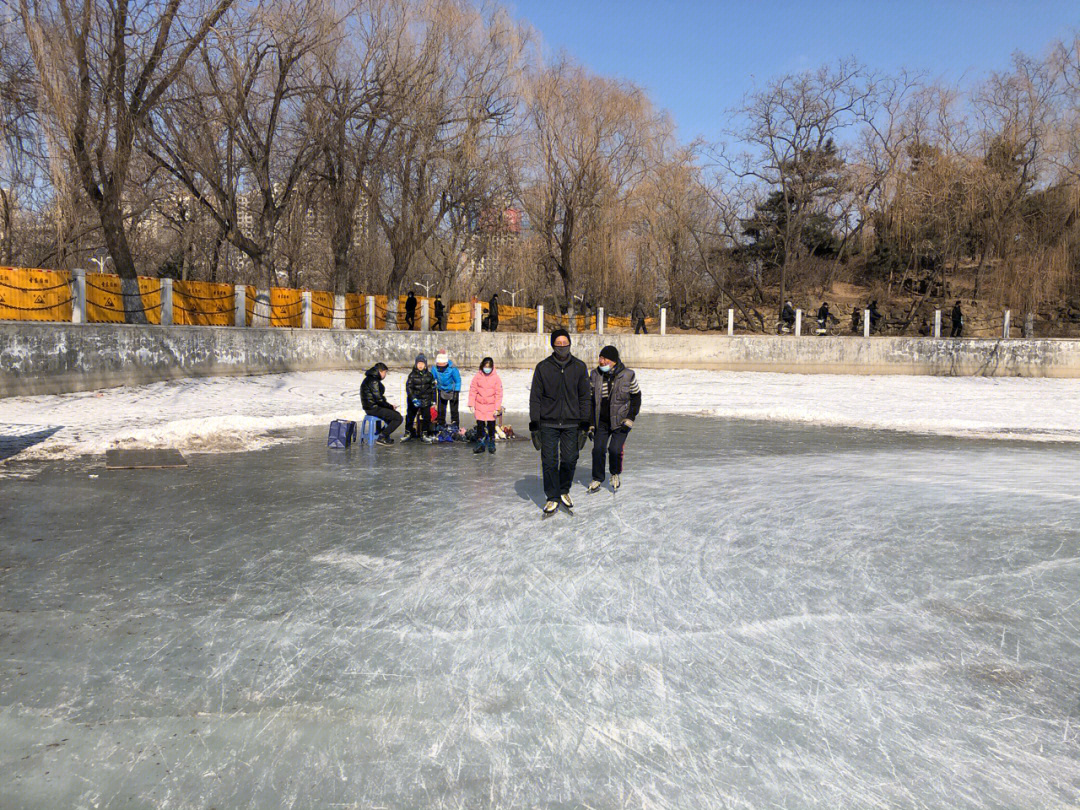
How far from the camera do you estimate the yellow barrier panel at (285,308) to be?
822 inches

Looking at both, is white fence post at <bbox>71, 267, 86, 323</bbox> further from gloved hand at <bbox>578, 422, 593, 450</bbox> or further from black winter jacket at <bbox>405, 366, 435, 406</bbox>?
gloved hand at <bbox>578, 422, 593, 450</bbox>

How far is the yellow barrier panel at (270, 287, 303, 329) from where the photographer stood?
20.9 metres

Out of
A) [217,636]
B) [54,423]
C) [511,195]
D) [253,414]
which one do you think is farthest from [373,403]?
[511,195]

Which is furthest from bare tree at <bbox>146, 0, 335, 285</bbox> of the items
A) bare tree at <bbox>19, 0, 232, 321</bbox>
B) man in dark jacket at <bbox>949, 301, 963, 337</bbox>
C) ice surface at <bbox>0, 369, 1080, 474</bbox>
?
man in dark jacket at <bbox>949, 301, 963, 337</bbox>

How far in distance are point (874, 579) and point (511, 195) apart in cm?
2485

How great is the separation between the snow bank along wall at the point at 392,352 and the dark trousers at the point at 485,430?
8.64 metres

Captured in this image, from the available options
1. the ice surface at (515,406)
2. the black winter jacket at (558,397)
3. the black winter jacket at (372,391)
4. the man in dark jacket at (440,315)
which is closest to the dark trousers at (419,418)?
the black winter jacket at (372,391)

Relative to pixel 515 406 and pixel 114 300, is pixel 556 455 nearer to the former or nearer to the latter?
pixel 515 406

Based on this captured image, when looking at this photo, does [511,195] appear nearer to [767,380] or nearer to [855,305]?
[767,380]

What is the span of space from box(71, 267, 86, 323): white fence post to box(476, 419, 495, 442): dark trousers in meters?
9.55

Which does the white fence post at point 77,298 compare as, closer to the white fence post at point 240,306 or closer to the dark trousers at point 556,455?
the white fence post at point 240,306

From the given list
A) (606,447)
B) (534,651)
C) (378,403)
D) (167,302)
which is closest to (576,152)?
(167,302)

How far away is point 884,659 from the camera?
3.88 metres

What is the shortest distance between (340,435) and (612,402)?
469 centimetres
